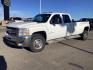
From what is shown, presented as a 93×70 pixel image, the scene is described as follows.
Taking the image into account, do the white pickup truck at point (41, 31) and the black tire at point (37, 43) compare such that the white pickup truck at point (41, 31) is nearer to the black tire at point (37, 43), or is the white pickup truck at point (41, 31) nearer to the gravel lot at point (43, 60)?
the black tire at point (37, 43)

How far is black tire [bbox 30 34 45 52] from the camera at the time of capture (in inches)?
349

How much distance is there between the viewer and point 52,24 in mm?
9859

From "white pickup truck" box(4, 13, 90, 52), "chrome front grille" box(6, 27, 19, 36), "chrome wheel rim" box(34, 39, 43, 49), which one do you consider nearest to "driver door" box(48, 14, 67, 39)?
"white pickup truck" box(4, 13, 90, 52)

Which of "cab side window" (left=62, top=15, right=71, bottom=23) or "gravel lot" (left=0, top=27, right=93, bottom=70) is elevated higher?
"cab side window" (left=62, top=15, right=71, bottom=23)

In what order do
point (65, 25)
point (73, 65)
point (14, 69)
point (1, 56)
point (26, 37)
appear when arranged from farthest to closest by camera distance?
point (65, 25)
point (26, 37)
point (1, 56)
point (73, 65)
point (14, 69)

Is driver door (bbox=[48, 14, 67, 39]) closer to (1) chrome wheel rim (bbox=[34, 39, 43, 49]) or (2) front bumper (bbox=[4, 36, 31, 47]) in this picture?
(1) chrome wheel rim (bbox=[34, 39, 43, 49])

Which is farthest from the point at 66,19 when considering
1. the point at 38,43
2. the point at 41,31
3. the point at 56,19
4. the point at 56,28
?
the point at 38,43

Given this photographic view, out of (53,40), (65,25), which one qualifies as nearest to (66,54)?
(53,40)

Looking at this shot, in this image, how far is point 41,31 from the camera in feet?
30.5

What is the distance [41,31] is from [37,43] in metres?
0.68

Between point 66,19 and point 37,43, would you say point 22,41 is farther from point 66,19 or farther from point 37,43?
point 66,19

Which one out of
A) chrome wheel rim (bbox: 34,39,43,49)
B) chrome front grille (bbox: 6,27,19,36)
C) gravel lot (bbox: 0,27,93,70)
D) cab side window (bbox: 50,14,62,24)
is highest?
cab side window (bbox: 50,14,62,24)

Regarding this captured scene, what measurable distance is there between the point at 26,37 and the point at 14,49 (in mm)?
1247

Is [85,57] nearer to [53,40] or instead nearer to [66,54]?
[66,54]
